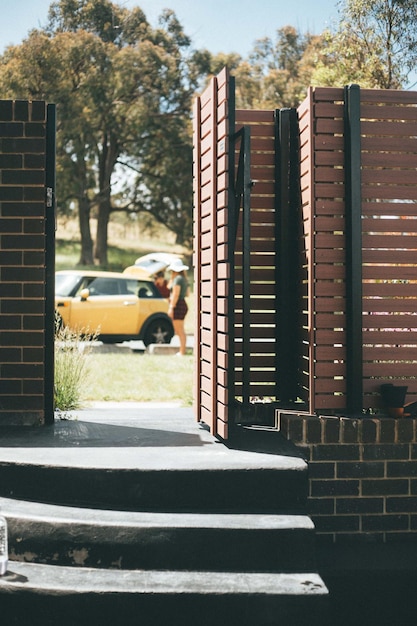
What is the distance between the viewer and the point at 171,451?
5328 millimetres

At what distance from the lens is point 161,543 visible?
14.7 feet

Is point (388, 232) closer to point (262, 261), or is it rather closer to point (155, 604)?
point (262, 261)

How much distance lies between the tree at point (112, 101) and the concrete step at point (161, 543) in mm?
32166

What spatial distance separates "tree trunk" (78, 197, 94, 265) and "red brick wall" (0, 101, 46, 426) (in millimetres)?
32952

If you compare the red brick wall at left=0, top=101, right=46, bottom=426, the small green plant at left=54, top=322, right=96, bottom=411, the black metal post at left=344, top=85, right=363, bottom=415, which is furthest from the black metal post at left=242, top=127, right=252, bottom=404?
the small green plant at left=54, top=322, right=96, bottom=411

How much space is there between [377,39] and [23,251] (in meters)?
9.21

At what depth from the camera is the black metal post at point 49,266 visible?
6.37 metres

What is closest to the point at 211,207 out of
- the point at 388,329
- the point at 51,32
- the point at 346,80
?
the point at 388,329

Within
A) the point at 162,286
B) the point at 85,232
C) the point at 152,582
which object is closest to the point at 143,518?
the point at 152,582

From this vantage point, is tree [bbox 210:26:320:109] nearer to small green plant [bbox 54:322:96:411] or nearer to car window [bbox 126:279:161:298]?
car window [bbox 126:279:161:298]

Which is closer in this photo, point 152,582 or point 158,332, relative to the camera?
point 152,582

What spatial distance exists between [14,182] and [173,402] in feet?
14.0

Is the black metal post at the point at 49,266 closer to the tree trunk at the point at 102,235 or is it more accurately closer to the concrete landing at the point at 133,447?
the concrete landing at the point at 133,447

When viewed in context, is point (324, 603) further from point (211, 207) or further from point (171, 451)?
point (211, 207)
